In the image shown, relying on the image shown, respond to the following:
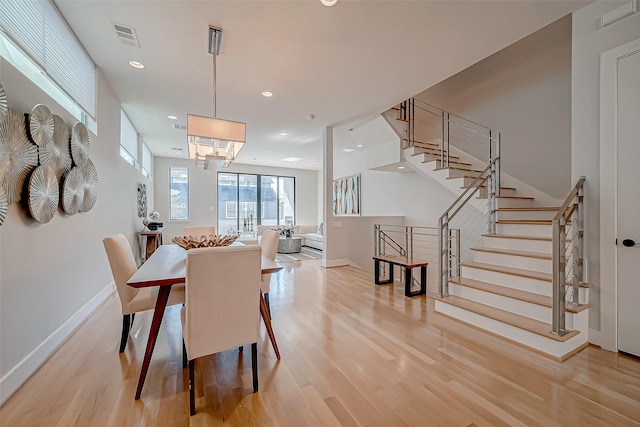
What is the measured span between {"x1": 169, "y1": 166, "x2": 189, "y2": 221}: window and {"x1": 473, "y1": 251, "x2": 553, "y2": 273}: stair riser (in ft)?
27.0

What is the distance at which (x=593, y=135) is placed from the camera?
226 centimetres

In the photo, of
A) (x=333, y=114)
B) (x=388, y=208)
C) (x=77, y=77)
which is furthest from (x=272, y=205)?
(x=77, y=77)

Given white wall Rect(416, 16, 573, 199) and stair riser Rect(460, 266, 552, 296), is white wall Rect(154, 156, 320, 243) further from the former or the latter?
stair riser Rect(460, 266, 552, 296)

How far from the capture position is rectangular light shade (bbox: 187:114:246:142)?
2465 millimetres

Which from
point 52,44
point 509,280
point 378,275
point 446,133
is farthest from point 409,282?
point 52,44

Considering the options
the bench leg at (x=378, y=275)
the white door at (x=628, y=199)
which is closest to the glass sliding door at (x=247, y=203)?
the bench leg at (x=378, y=275)

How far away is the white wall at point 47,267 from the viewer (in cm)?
167

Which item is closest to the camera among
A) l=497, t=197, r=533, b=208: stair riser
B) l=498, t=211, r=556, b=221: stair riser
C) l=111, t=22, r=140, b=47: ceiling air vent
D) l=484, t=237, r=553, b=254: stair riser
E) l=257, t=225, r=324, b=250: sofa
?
l=111, t=22, r=140, b=47: ceiling air vent

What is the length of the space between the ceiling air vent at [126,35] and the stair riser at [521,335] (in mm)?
4227

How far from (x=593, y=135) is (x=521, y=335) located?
1839 mm

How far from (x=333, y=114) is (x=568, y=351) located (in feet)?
13.8

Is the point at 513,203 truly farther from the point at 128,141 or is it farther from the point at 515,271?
Result: the point at 128,141

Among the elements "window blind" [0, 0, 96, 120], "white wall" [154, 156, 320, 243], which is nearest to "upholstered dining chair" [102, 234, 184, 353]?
"window blind" [0, 0, 96, 120]

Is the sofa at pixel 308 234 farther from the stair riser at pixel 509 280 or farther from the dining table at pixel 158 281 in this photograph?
the dining table at pixel 158 281
